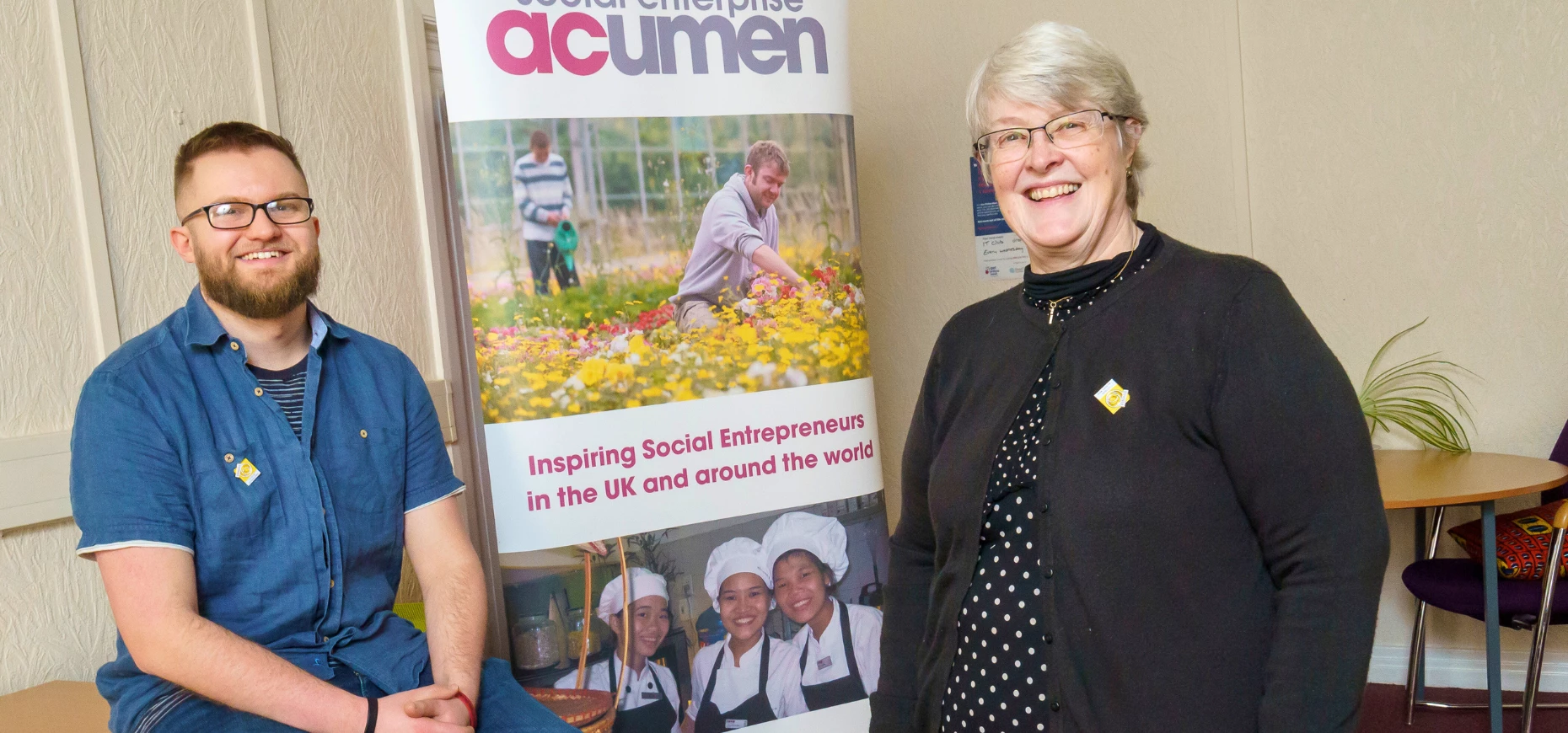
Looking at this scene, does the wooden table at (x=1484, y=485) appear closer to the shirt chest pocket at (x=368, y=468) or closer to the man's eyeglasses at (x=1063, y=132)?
the man's eyeglasses at (x=1063, y=132)

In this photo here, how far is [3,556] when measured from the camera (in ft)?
6.73

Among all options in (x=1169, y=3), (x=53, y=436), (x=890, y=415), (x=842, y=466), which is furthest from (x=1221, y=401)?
(x=890, y=415)

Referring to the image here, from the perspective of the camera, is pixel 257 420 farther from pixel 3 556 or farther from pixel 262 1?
pixel 262 1

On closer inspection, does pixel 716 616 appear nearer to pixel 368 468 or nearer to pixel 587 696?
pixel 587 696

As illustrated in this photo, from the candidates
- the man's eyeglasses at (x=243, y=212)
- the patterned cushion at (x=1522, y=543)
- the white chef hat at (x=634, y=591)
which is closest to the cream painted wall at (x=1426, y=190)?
the patterned cushion at (x=1522, y=543)

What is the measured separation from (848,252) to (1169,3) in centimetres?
191

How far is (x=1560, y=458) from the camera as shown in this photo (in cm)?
320

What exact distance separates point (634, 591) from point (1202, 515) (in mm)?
1625

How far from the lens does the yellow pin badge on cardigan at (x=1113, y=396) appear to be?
1226 mm

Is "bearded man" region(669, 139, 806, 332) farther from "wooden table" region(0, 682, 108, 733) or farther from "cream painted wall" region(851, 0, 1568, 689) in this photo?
"cream painted wall" region(851, 0, 1568, 689)

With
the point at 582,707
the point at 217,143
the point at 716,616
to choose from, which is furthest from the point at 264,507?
the point at 716,616

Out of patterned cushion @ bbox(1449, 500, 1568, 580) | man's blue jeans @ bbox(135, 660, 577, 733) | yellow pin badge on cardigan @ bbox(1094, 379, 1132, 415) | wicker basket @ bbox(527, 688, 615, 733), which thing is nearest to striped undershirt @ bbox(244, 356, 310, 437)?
man's blue jeans @ bbox(135, 660, 577, 733)

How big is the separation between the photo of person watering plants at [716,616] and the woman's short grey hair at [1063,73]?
4.82 ft

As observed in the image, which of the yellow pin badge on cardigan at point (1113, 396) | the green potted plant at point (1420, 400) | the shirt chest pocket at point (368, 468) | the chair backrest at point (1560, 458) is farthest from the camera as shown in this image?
the green potted plant at point (1420, 400)
